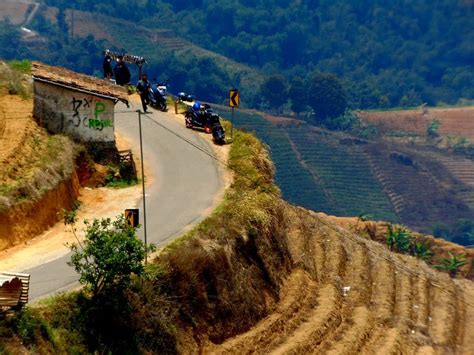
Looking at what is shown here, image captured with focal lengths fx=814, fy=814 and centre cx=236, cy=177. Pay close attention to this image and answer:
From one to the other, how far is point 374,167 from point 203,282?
15978 centimetres

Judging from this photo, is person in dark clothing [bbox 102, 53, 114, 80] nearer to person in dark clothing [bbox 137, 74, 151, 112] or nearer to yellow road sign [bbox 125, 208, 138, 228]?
person in dark clothing [bbox 137, 74, 151, 112]

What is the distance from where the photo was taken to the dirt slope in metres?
27.7

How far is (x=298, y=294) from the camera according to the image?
30.6 m

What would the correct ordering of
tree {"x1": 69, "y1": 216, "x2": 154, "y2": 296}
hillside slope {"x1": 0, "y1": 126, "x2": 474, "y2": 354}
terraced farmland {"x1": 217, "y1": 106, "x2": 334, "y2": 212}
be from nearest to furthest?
tree {"x1": 69, "y1": 216, "x2": 154, "y2": 296} → hillside slope {"x1": 0, "y1": 126, "x2": 474, "y2": 354} → terraced farmland {"x1": 217, "y1": 106, "x2": 334, "y2": 212}

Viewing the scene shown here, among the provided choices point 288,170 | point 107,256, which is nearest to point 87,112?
point 107,256

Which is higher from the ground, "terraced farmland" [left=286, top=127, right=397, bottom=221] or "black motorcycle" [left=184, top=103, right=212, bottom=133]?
"black motorcycle" [left=184, top=103, right=212, bottom=133]

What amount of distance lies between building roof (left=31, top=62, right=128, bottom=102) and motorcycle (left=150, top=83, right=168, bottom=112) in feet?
25.5

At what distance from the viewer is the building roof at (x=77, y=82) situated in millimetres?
32094

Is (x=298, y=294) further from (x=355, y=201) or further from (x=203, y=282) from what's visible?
(x=355, y=201)

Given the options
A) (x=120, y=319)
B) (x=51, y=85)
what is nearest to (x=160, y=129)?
(x=51, y=85)

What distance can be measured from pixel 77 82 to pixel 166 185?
222 inches

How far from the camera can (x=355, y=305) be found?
111 ft

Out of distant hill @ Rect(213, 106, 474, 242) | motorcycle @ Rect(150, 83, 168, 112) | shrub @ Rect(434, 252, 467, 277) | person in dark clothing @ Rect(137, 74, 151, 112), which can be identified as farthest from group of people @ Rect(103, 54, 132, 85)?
distant hill @ Rect(213, 106, 474, 242)

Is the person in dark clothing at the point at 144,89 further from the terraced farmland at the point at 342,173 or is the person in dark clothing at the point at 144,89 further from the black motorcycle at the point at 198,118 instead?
the terraced farmland at the point at 342,173
